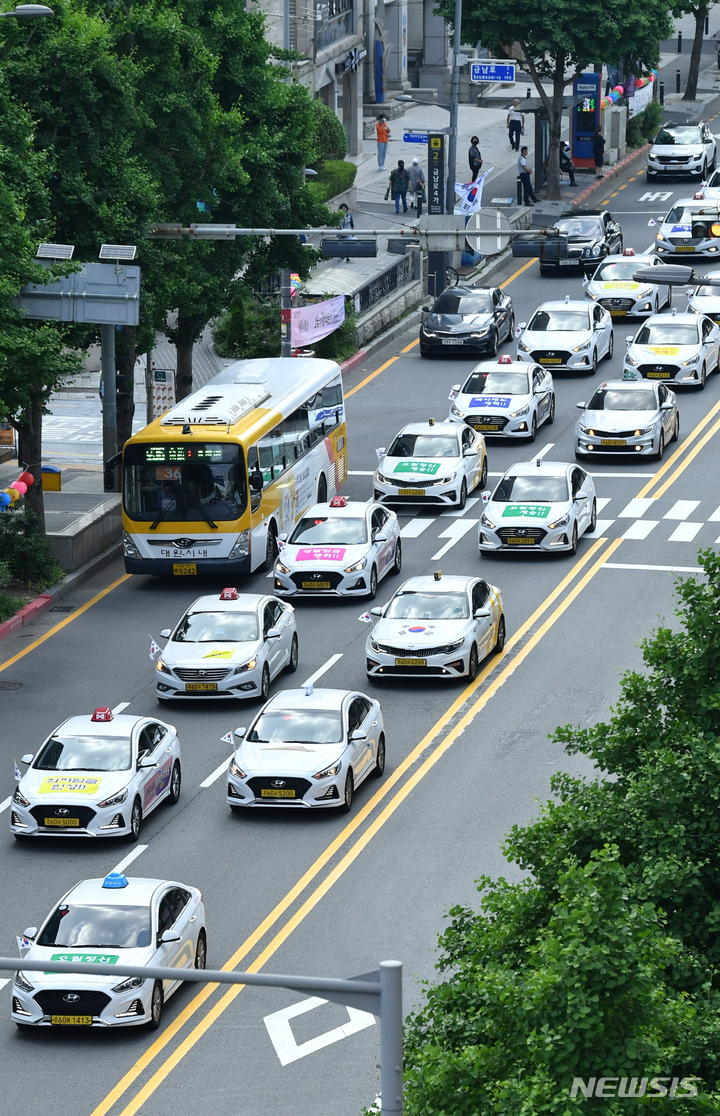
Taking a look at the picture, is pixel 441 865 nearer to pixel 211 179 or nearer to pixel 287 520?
pixel 287 520

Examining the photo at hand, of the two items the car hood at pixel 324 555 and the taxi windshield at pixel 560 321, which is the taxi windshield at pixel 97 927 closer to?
the car hood at pixel 324 555

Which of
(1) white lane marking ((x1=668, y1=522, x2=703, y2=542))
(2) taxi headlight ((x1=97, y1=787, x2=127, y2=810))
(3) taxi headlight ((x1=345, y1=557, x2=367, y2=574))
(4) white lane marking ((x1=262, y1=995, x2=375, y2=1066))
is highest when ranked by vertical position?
(4) white lane marking ((x1=262, y1=995, x2=375, y2=1066))

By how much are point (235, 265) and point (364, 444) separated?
18.6 ft

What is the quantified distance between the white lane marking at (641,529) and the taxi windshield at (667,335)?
410 inches

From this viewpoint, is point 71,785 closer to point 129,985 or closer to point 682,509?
point 129,985

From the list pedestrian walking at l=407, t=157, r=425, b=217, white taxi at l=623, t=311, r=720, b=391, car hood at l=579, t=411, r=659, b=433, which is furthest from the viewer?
pedestrian walking at l=407, t=157, r=425, b=217

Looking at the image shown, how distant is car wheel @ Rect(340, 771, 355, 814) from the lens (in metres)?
25.0

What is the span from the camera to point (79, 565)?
3675cm

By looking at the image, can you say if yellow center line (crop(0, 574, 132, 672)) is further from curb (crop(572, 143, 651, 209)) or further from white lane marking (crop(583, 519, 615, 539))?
curb (crop(572, 143, 651, 209))

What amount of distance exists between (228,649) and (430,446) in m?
11.4

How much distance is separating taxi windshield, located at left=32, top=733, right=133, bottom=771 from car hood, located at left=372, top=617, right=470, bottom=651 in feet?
19.4

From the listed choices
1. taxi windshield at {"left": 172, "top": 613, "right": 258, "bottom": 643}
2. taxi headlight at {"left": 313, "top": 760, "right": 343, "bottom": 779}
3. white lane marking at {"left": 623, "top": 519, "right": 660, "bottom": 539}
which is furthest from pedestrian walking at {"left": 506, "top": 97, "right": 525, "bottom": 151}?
taxi headlight at {"left": 313, "top": 760, "right": 343, "bottom": 779}

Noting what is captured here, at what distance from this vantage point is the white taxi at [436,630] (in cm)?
2938

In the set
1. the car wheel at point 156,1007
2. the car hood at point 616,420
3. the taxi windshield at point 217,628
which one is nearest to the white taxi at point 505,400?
the car hood at point 616,420
